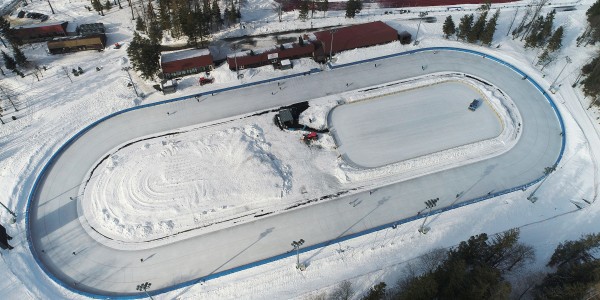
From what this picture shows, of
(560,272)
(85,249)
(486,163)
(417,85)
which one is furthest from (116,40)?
(560,272)

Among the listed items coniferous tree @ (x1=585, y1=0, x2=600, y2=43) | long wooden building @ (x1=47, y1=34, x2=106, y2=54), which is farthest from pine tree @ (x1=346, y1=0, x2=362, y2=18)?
long wooden building @ (x1=47, y1=34, x2=106, y2=54)

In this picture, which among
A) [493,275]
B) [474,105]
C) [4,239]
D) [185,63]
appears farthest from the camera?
[185,63]

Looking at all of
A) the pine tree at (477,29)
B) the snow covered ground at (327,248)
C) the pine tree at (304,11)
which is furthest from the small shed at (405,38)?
the pine tree at (304,11)

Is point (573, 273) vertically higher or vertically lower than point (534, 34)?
lower

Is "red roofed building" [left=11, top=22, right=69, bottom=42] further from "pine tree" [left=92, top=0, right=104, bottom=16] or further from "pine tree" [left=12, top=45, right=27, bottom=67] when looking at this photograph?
"pine tree" [left=92, top=0, right=104, bottom=16]

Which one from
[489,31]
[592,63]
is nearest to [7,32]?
[489,31]

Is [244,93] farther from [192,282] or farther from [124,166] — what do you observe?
[192,282]

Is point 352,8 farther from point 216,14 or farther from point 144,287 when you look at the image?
point 144,287
